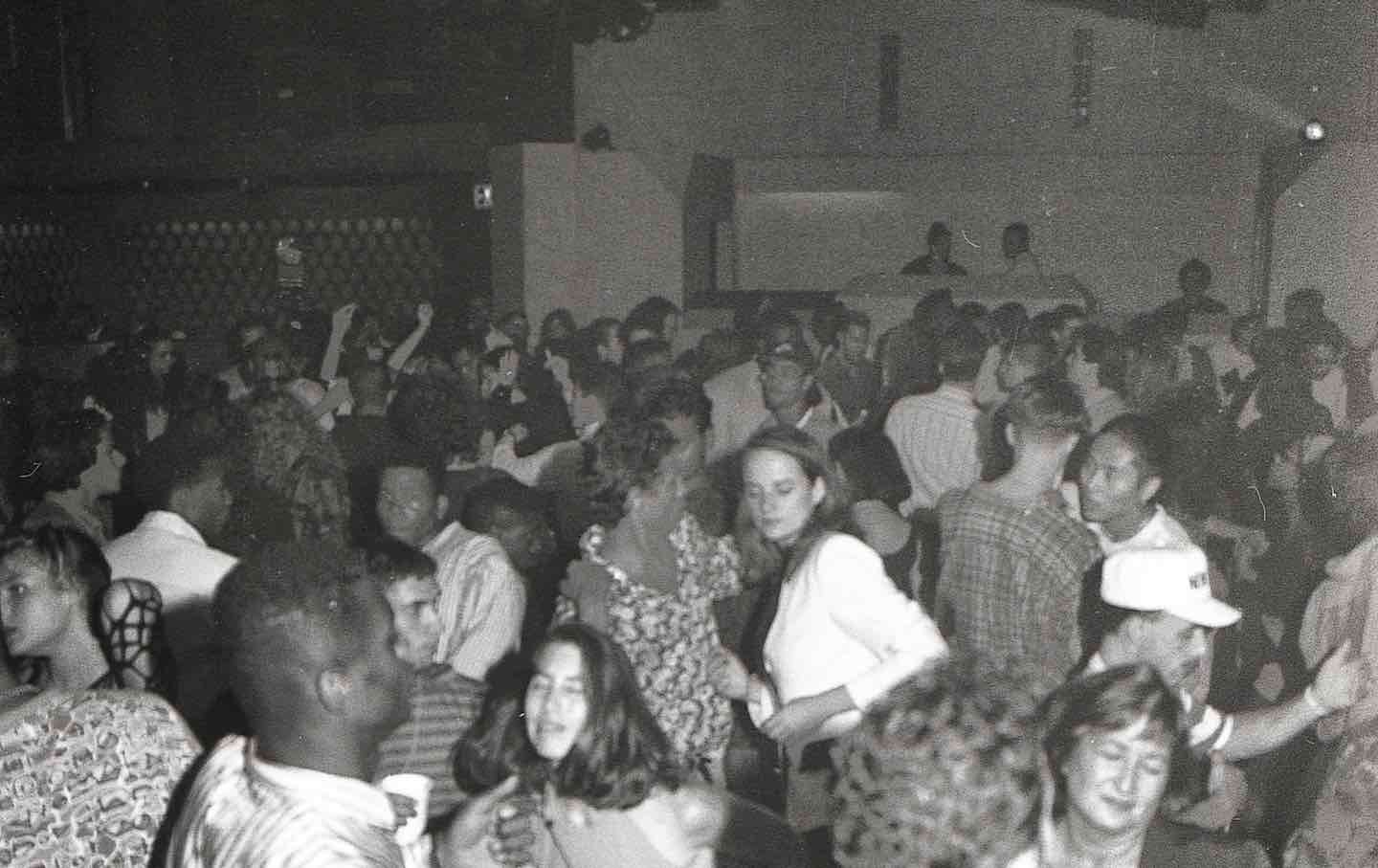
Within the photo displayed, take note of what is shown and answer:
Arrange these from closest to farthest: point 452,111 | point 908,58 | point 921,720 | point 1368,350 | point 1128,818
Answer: point 921,720
point 1128,818
point 1368,350
point 452,111
point 908,58

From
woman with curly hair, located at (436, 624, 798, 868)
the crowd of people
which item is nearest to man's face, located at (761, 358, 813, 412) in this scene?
the crowd of people

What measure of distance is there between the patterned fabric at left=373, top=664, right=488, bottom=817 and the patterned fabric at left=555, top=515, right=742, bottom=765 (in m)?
0.51

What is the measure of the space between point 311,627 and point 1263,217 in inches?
458

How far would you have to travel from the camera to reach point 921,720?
73.0 inches

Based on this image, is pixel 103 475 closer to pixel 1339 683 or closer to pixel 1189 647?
pixel 1189 647

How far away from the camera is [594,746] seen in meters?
2.72

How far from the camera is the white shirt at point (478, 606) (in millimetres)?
3611

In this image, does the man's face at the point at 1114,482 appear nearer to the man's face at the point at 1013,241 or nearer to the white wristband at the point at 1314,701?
the white wristband at the point at 1314,701

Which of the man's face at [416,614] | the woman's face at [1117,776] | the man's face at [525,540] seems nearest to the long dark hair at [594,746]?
the man's face at [416,614]

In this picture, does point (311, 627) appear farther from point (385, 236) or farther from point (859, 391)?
point (385, 236)

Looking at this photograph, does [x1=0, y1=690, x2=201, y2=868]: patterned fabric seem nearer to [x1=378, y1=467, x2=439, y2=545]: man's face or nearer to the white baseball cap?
[x1=378, y1=467, x2=439, y2=545]: man's face

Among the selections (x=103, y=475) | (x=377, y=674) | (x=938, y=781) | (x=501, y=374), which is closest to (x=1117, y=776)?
(x=938, y=781)

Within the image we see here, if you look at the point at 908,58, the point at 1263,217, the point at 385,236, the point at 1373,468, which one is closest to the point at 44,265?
the point at 385,236

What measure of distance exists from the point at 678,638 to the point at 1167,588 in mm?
1199
